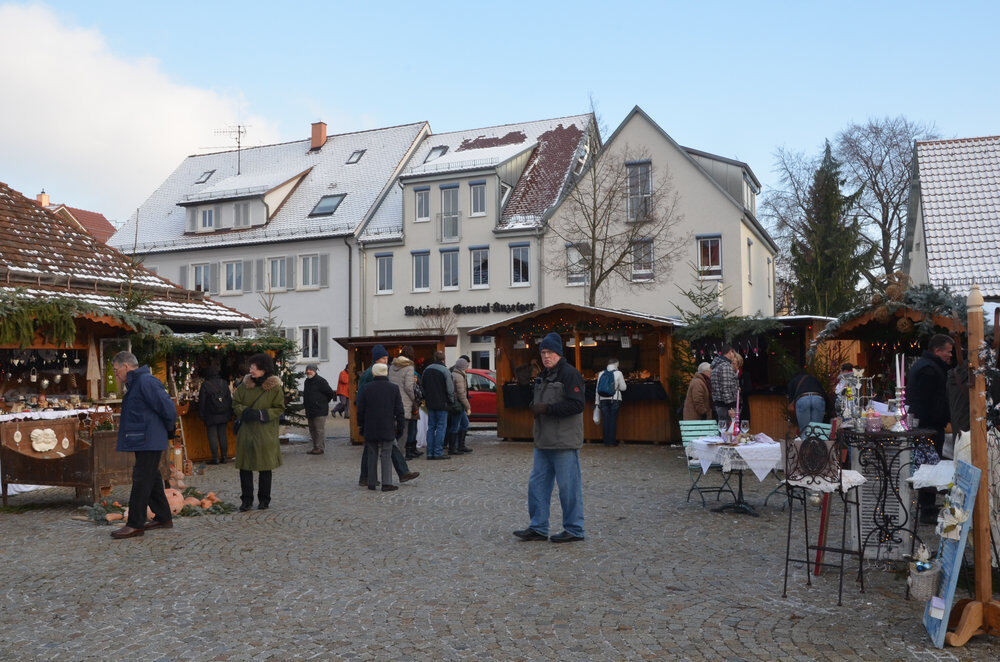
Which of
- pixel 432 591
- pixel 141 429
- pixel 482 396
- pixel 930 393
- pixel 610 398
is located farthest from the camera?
pixel 482 396

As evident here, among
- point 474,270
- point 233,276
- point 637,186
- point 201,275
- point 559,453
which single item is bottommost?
point 559,453

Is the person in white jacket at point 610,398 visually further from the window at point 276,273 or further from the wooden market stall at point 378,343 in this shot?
the window at point 276,273

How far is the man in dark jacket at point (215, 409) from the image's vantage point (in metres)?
15.8

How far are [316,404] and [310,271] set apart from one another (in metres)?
21.9

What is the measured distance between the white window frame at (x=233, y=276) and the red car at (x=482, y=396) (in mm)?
18833

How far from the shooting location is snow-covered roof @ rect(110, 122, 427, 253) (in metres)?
39.7

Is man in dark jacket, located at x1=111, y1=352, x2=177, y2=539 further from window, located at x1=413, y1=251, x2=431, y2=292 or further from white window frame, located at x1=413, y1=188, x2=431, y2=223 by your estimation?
white window frame, located at x1=413, y1=188, x2=431, y2=223

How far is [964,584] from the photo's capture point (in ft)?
22.1

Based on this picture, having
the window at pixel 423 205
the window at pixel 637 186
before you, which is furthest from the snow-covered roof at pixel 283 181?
the window at pixel 637 186

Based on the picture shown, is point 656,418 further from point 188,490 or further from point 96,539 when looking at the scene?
point 96,539

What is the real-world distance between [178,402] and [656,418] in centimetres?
905

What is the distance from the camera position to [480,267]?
118ft

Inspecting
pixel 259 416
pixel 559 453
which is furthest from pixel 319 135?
pixel 559 453

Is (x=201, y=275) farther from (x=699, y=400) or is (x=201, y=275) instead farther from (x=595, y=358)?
(x=699, y=400)
